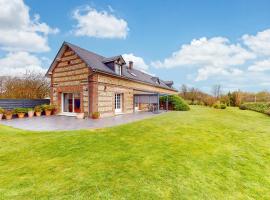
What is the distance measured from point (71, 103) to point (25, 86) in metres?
7.77

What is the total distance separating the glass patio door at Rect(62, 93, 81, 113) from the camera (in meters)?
14.3

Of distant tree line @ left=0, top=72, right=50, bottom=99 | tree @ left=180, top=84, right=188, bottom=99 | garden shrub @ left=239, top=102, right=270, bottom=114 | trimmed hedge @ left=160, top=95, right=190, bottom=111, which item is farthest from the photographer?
tree @ left=180, top=84, right=188, bottom=99

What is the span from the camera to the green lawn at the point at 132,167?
3145 mm

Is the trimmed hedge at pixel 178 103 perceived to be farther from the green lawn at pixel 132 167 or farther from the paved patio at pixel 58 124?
the green lawn at pixel 132 167

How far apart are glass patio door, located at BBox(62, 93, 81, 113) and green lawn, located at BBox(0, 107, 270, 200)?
766cm

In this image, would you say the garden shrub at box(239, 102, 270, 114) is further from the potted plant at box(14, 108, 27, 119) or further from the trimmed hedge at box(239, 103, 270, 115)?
the potted plant at box(14, 108, 27, 119)

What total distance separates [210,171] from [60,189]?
351 centimetres

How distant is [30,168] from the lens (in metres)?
4.06

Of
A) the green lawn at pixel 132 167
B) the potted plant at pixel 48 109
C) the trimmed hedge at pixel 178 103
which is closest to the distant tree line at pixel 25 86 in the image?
the potted plant at pixel 48 109

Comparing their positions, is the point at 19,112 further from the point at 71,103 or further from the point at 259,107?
the point at 259,107

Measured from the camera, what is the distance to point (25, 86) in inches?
723


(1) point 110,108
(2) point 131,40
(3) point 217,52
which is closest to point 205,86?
(3) point 217,52

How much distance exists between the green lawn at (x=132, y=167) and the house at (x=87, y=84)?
672 cm

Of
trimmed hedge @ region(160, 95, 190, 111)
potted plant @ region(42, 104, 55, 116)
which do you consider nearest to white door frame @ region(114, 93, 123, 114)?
potted plant @ region(42, 104, 55, 116)
